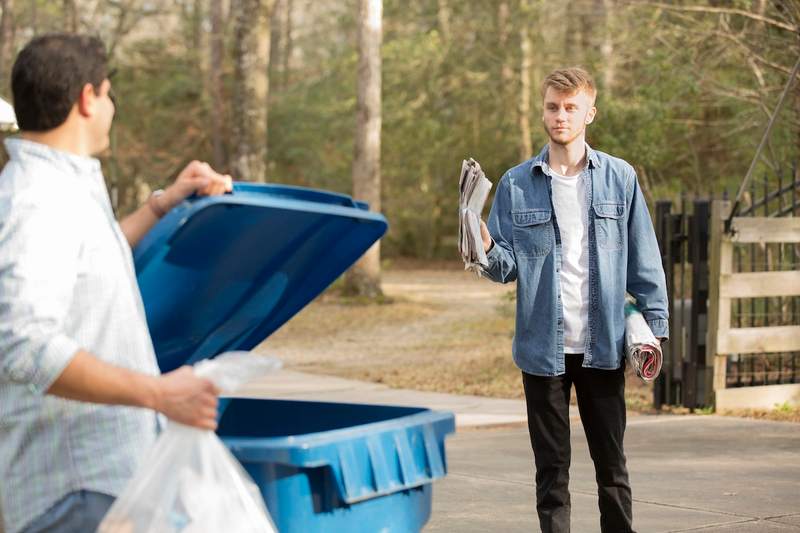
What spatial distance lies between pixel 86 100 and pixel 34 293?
1.35 ft

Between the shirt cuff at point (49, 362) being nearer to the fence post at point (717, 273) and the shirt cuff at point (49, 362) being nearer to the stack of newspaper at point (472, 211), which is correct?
the stack of newspaper at point (472, 211)

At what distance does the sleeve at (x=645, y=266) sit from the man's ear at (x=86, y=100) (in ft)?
8.82

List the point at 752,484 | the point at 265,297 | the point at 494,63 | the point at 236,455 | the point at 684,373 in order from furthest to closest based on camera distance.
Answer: the point at 494,63
the point at 684,373
the point at 752,484
the point at 265,297
the point at 236,455

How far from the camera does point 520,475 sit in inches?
287

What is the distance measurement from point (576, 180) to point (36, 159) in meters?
2.67

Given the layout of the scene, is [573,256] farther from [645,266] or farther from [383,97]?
[383,97]

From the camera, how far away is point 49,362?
7.71ft

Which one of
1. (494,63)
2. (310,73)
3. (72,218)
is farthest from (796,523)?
(310,73)

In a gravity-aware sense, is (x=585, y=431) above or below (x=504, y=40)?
below

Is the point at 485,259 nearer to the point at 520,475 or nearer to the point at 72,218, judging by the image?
the point at 72,218

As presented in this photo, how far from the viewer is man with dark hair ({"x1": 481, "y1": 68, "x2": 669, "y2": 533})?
473 centimetres

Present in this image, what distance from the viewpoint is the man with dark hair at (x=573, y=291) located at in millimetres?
4727

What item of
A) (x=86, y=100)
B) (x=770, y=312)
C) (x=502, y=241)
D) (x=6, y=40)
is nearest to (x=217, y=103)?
(x=6, y=40)

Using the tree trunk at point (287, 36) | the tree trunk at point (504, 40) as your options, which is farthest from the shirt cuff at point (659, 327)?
the tree trunk at point (287, 36)
